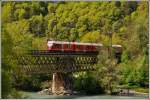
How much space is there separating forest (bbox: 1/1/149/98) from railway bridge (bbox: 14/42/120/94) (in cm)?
8

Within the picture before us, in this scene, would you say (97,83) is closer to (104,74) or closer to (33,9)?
(104,74)

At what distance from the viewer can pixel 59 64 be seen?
226 inches

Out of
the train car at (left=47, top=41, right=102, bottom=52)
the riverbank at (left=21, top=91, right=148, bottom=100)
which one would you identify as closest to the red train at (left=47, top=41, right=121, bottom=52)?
the train car at (left=47, top=41, right=102, bottom=52)

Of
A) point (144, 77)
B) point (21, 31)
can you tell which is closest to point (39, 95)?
point (21, 31)

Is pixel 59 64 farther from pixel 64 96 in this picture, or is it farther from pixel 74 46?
pixel 64 96

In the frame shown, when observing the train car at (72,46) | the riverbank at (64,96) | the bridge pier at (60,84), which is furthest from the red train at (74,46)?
the riverbank at (64,96)

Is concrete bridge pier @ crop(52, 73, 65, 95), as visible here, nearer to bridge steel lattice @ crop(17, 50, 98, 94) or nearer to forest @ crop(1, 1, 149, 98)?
bridge steel lattice @ crop(17, 50, 98, 94)

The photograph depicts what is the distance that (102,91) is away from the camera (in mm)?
5648

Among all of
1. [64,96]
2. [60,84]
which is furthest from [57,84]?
[64,96]

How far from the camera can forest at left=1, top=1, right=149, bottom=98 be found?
528 cm

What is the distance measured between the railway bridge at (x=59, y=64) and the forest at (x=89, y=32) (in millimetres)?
76

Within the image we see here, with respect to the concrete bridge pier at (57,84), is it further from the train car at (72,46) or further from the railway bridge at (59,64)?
the train car at (72,46)

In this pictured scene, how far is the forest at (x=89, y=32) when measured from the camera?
5.28 metres

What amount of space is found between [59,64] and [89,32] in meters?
0.58
